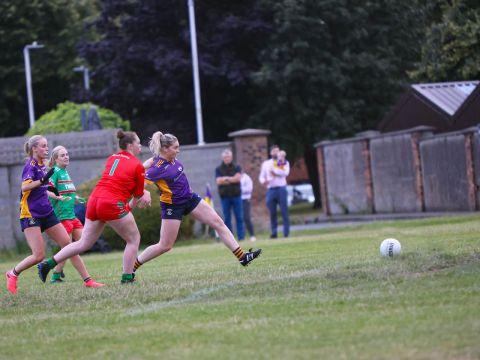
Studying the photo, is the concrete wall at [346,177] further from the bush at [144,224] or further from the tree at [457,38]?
the bush at [144,224]

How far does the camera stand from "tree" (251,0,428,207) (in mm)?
43094

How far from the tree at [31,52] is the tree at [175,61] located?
235 inches

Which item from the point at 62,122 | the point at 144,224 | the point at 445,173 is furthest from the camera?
the point at 62,122

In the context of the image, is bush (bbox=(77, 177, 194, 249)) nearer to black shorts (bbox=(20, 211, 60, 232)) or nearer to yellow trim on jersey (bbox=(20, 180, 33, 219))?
black shorts (bbox=(20, 211, 60, 232))

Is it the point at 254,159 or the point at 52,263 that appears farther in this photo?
the point at 254,159

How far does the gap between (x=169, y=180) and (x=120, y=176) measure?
748 mm

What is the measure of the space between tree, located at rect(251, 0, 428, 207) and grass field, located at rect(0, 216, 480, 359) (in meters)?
29.3

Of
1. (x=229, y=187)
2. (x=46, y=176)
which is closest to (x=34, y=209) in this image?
(x=46, y=176)

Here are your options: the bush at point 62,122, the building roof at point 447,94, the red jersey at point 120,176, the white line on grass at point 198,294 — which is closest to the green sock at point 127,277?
the red jersey at point 120,176

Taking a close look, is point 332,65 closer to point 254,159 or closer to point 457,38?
point 457,38

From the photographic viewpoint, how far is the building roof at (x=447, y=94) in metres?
35.5

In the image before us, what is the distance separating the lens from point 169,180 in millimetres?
12953

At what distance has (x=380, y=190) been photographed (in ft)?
114

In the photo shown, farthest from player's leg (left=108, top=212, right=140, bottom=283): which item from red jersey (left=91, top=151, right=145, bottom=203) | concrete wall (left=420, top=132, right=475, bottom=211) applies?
concrete wall (left=420, top=132, right=475, bottom=211)
